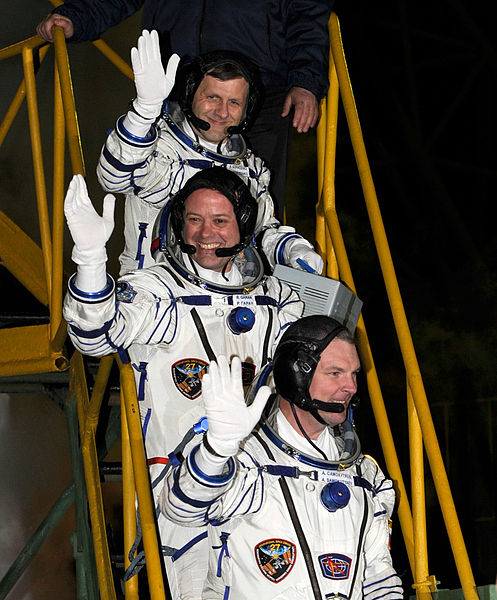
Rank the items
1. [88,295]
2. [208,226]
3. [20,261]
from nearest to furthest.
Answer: [88,295], [208,226], [20,261]

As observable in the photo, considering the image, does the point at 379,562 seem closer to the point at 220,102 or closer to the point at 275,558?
the point at 275,558

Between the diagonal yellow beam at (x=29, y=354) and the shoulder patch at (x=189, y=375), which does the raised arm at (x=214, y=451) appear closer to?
the shoulder patch at (x=189, y=375)

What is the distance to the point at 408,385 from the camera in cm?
227

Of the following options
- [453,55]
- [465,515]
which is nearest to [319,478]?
[465,515]

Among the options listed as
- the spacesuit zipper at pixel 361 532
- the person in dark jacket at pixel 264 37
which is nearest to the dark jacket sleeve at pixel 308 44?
the person in dark jacket at pixel 264 37

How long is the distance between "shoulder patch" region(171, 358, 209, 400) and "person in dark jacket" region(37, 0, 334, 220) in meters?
0.85

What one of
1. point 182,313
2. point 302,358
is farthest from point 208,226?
point 302,358

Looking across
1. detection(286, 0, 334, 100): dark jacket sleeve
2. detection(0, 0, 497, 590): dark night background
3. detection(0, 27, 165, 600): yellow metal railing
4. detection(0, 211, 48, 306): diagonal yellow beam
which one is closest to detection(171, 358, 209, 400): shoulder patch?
detection(0, 27, 165, 600): yellow metal railing

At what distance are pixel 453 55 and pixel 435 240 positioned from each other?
1449 mm

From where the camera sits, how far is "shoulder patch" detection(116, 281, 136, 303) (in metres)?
2.19

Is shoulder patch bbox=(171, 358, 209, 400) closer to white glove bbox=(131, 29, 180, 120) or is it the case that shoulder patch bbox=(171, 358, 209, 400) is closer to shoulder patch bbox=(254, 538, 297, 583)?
shoulder patch bbox=(254, 538, 297, 583)

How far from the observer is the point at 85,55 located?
17.9ft

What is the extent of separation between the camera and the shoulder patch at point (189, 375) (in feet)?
7.41

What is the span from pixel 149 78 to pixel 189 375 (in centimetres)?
71
